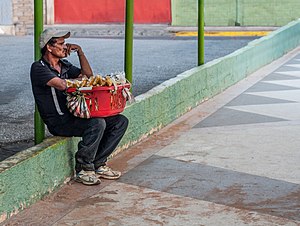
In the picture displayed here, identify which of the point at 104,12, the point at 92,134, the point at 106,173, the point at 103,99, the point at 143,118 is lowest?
the point at 106,173

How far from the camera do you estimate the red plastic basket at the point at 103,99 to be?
5957 millimetres

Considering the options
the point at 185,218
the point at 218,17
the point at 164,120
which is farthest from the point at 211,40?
the point at 185,218

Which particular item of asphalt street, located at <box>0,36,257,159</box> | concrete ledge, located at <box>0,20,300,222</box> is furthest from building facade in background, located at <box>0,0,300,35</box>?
concrete ledge, located at <box>0,20,300,222</box>

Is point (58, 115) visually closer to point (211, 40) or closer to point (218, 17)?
point (211, 40)

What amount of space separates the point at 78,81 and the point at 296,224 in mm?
1782

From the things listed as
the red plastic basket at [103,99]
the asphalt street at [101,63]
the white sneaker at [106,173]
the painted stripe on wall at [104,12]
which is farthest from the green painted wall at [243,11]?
the red plastic basket at [103,99]

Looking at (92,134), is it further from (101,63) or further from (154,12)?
(154,12)

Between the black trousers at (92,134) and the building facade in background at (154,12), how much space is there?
542 inches

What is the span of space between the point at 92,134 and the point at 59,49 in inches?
24.9

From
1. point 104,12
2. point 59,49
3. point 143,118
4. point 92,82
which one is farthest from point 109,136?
point 104,12

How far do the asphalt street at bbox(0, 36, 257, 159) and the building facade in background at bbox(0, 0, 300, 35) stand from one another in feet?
3.55

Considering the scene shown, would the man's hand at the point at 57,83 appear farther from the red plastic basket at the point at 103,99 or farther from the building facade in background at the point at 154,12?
the building facade in background at the point at 154,12

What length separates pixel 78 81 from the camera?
6.02m

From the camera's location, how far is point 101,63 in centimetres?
1312
